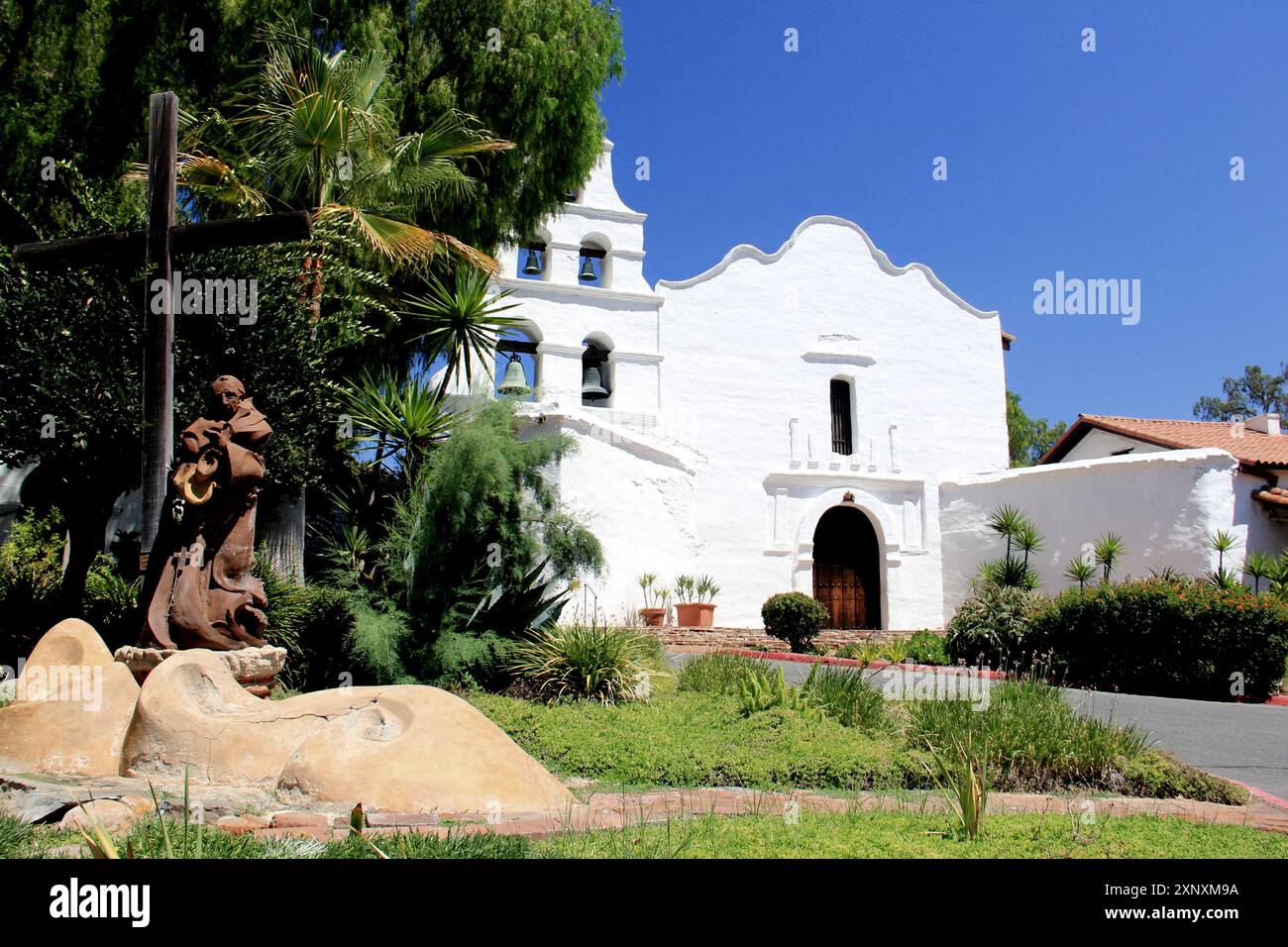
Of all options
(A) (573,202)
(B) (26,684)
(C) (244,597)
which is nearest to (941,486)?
(A) (573,202)

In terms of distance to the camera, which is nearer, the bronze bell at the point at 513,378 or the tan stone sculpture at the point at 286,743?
the tan stone sculpture at the point at 286,743

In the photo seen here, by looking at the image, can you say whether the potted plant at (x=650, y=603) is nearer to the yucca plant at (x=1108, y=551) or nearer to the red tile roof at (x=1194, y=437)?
the yucca plant at (x=1108, y=551)

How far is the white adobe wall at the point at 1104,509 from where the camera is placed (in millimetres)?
19500

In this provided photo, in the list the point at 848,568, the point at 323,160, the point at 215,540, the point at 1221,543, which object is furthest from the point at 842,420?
the point at 215,540

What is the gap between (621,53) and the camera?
18922 mm

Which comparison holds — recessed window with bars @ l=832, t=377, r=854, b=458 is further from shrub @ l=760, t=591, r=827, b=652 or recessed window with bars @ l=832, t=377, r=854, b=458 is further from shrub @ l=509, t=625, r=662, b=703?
shrub @ l=509, t=625, r=662, b=703

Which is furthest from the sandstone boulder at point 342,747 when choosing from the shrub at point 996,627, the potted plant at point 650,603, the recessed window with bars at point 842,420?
the recessed window with bars at point 842,420

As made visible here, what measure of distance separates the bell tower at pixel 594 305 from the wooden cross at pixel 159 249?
11.2 metres

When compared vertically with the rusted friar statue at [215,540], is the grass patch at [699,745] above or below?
below

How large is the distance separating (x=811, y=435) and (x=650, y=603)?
6551mm

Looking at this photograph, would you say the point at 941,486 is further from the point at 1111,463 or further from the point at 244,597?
the point at 244,597

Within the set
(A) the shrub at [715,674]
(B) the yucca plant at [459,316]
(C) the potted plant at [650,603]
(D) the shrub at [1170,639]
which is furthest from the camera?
(C) the potted plant at [650,603]
